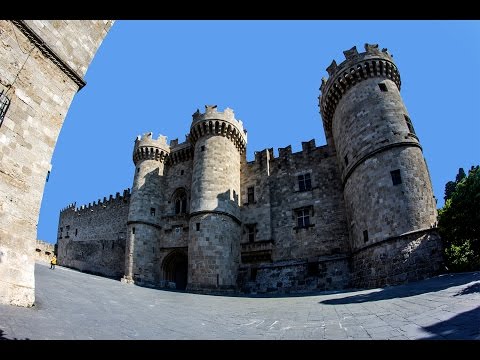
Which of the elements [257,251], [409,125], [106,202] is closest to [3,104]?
[257,251]

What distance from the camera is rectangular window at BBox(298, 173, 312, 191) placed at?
790 inches

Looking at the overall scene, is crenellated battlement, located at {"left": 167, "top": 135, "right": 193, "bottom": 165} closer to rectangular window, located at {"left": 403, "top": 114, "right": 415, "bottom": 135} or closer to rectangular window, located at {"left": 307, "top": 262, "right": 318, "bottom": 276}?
rectangular window, located at {"left": 307, "top": 262, "right": 318, "bottom": 276}

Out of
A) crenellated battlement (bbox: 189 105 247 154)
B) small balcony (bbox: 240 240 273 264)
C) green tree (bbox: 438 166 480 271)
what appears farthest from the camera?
crenellated battlement (bbox: 189 105 247 154)

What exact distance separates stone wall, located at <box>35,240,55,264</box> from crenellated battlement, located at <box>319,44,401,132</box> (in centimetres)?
2735

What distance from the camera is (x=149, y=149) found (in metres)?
24.1

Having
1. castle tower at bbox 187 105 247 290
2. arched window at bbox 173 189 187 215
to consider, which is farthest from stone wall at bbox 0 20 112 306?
arched window at bbox 173 189 187 215

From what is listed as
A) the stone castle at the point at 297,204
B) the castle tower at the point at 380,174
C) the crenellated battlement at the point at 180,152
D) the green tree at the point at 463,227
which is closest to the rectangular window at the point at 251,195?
the stone castle at the point at 297,204

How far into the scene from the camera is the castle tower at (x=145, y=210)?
66.4ft

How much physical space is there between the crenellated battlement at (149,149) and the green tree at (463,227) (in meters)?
19.3

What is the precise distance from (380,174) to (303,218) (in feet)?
19.9

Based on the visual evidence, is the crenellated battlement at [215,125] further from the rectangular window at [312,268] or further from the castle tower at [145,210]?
the rectangular window at [312,268]

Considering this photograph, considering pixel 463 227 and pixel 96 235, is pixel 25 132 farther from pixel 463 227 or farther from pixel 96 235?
pixel 96 235
